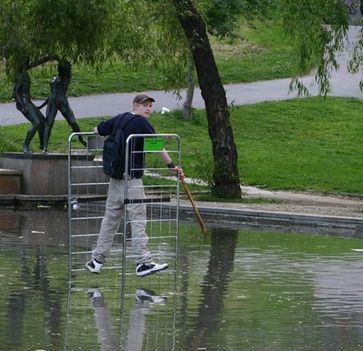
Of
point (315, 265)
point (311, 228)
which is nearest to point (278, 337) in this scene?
point (315, 265)

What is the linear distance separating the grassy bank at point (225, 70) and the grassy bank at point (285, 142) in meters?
1.41

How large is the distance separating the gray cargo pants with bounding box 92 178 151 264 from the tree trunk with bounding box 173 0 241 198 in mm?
10580

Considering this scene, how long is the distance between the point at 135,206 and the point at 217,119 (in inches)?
436

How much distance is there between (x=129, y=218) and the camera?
1309cm

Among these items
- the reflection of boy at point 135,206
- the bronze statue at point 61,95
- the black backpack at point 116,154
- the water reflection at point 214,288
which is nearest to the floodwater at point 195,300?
the water reflection at point 214,288

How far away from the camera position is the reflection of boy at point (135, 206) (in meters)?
13.0

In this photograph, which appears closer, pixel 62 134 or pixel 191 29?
pixel 191 29

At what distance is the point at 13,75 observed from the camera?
2442 cm

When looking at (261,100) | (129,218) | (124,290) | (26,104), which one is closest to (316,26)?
(26,104)

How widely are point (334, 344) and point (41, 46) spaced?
49.7ft

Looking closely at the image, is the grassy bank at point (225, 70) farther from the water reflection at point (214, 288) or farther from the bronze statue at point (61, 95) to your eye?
the water reflection at point (214, 288)

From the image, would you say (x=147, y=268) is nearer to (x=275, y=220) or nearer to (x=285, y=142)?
(x=275, y=220)

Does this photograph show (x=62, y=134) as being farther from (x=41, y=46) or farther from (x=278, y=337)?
(x=278, y=337)

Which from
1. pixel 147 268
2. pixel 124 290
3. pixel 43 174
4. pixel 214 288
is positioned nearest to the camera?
pixel 124 290
